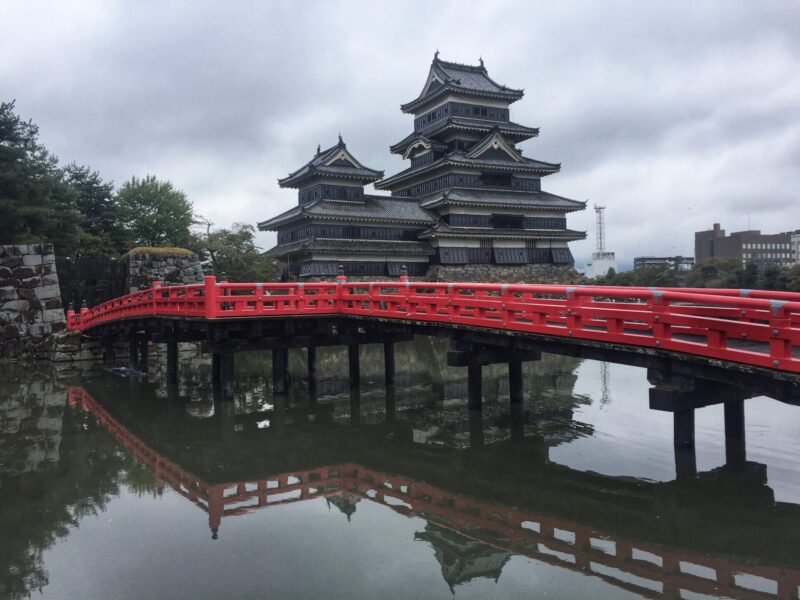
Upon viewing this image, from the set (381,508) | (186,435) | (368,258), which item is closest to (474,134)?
(368,258)

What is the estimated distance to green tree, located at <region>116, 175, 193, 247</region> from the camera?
4306 cm

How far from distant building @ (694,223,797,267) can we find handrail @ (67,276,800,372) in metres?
86.9

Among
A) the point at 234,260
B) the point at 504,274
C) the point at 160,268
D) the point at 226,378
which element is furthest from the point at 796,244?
the point at 226,378

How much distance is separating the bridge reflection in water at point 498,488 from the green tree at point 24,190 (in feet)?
60.4

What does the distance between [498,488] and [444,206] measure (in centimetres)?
3389

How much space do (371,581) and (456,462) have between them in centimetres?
428

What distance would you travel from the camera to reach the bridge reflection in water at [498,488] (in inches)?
255

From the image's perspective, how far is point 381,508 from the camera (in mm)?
8289

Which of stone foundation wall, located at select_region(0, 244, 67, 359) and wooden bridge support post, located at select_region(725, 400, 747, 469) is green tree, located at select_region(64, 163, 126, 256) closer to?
stone foundation wall, located at select_region(0, 244, 67, 359)

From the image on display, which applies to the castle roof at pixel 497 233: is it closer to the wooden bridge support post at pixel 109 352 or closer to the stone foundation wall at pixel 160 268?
the stone foundation wall at pixel 160 268

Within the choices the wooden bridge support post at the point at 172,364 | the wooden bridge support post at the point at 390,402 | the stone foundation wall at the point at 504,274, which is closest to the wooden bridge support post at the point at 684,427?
the wooden bridge support post at the point at 390,402

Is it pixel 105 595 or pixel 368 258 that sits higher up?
pixel 368 258

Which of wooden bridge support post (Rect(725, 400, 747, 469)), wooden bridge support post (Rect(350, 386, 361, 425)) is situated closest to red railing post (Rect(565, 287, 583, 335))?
wooden bridge support post (Rect(725, 400, 747, 469))

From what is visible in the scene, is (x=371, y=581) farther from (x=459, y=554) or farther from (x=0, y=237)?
(x=0, y=237)
